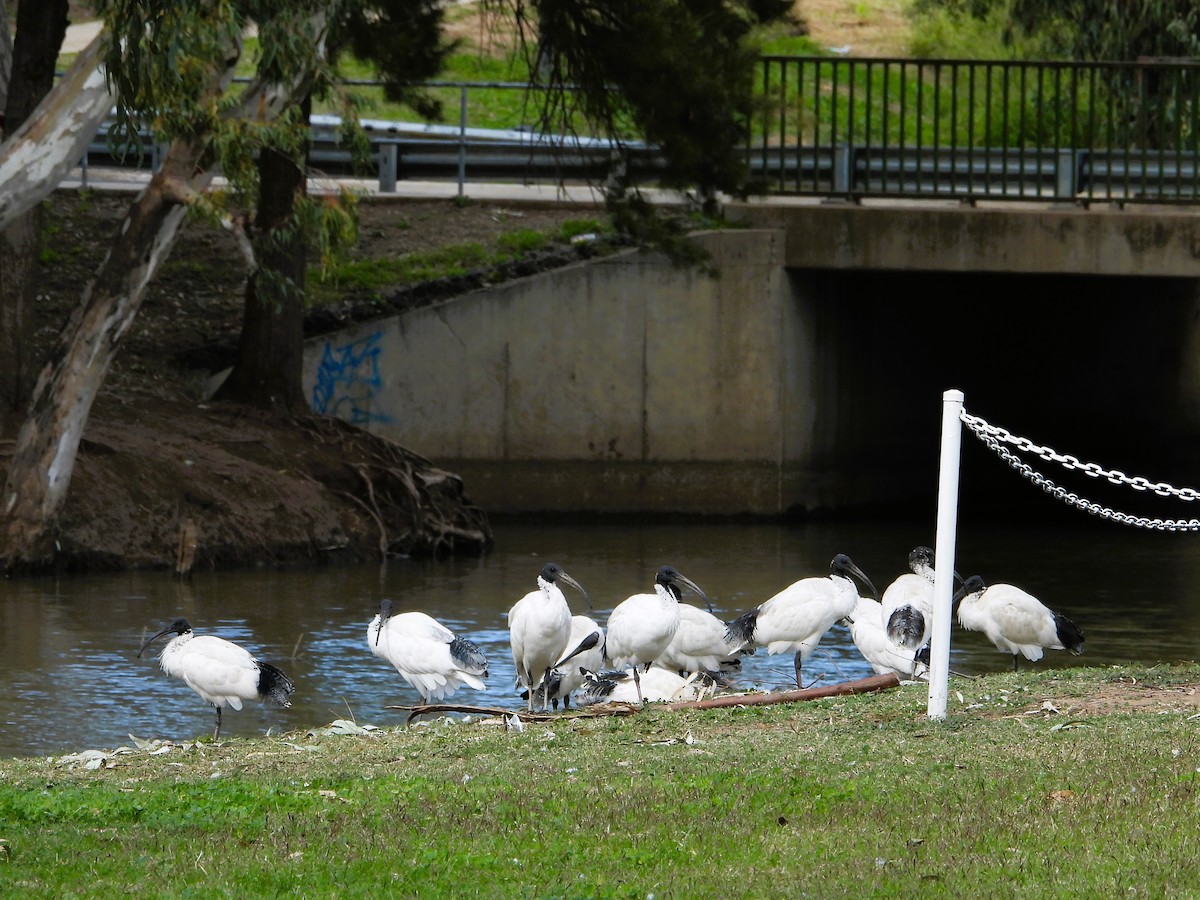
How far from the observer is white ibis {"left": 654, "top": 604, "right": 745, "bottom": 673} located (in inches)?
457

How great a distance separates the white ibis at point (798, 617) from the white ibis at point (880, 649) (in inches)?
6.3

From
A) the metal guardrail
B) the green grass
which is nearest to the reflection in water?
the green grass

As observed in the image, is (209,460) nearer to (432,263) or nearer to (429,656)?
(432,263)

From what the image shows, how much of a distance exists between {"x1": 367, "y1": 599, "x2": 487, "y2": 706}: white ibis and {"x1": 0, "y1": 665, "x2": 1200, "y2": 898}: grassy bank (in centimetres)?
210

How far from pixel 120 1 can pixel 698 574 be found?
26.2ft

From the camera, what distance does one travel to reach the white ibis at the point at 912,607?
11.3m

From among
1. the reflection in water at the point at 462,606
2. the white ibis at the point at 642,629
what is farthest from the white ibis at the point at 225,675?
the white ibis at the point at 642,629

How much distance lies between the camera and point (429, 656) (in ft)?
35.6

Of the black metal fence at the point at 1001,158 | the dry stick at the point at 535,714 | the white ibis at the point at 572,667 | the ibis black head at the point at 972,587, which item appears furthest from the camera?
the black metal fence at the point at 1001,158

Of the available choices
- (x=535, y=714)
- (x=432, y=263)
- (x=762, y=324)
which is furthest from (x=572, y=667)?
(x=432, y=263)

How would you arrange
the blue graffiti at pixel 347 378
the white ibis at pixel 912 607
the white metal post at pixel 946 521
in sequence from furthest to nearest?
the blue graffiti at pixel 347 378, the white ibis at pixel 912 607, the white metal post at pixel 946 521

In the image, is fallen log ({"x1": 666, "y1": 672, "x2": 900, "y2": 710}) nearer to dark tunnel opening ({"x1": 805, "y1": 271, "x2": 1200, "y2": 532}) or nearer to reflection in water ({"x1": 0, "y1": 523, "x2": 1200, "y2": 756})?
reflection in water ({"x1": 0, "y1": 523, "x2": 1200, "y2": 756})

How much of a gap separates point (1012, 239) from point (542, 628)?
12.7 meters

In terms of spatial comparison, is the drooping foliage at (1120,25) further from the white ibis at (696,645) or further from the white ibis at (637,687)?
the white ibis at (637,687)
